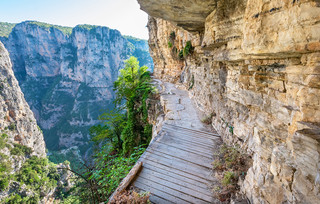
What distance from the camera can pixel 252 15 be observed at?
7.31ft

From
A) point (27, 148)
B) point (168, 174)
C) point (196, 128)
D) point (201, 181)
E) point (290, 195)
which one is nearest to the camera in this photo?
point (290, 195)

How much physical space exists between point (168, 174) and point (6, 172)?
3166 centimetres

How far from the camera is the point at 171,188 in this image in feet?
10.8

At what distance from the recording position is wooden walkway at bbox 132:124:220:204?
124 inches

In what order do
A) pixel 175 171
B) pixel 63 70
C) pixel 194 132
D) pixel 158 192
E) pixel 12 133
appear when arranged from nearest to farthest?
pixel 158 192, pixel 175 171, pixel 194 132, pixel 12 133, pixel 63 70

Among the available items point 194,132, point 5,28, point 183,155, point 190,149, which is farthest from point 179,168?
point 5,28

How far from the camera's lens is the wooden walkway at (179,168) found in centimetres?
314

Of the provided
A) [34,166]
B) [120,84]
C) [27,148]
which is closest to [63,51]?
[27,148]

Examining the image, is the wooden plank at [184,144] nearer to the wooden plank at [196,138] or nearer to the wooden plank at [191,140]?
the wooden plank at [191,140]

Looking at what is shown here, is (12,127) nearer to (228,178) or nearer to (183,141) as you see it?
(183,141)

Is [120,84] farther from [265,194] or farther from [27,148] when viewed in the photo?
[27,148]

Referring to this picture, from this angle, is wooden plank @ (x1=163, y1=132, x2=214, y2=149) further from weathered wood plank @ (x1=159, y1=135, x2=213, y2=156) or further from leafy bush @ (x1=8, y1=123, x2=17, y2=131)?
leafy bush @ (x1=8, y1=123, x2=17, y2=131)

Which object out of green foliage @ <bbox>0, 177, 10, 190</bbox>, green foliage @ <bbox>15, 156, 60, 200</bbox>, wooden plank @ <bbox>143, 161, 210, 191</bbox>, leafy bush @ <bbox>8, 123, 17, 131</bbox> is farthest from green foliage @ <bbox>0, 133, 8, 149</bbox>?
wooden plank @ <bbox>143, 161, 210, 191</bbox>

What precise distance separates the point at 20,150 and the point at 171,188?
38.6m
